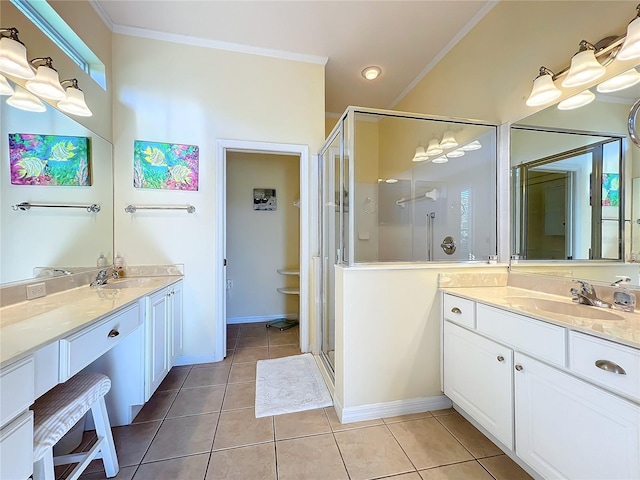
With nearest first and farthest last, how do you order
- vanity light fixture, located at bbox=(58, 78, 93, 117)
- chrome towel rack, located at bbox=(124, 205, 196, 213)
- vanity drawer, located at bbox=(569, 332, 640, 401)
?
vanity drawer, located at bbox=(569, 332, 640, 401), vanity light fixture, located at bbox=(58, 78, 93, 117), chrome towel rack, located at bbox=(124, 205, 196, 213)

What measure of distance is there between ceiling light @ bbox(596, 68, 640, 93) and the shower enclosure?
67cm

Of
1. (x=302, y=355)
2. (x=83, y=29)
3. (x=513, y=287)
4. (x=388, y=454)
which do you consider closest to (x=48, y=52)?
(x=83, y=29)

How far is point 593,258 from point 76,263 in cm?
331

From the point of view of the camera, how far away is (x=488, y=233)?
204cm

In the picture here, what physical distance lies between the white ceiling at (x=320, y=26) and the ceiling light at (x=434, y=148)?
36.7 inches

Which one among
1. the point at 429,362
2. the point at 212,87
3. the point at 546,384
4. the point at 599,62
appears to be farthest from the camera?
the point at 212,87

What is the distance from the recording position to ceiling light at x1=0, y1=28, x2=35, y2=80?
1300mm

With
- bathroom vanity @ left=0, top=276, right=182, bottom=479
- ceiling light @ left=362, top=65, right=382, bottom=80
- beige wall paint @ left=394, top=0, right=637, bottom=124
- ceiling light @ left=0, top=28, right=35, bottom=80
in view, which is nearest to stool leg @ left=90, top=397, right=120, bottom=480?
bathroom vanity @ left=0, top=276, right=182, bottom=479

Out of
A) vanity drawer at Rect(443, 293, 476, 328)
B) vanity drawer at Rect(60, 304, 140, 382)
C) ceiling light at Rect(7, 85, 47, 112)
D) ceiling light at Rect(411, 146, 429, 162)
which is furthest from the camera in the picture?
ceiling light at Rect(411, 146, 429, 162)

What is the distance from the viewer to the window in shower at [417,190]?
6.23ft

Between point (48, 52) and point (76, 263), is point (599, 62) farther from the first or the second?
point (76, 263)

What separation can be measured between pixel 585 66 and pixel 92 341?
2.73 metres

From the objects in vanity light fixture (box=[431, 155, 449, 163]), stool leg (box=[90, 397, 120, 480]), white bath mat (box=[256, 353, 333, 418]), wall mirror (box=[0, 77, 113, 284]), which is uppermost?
vanity light fixture (box=[431, 155, 449, 163])

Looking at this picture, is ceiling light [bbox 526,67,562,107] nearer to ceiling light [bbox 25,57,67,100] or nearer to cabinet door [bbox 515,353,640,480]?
cabinet door [bbox 515,353,640,480]
